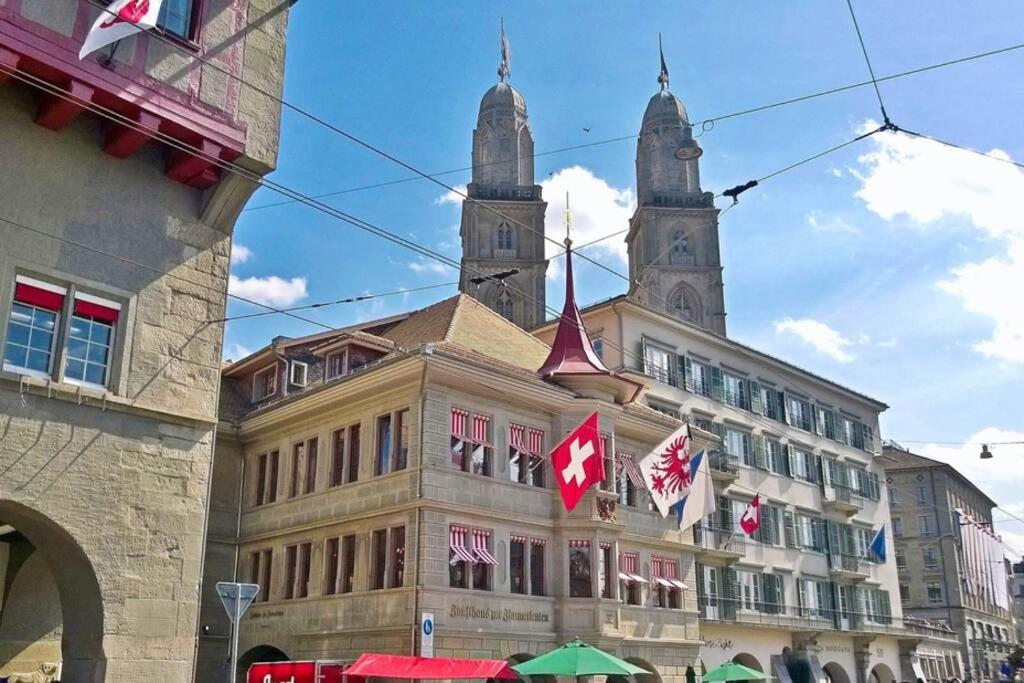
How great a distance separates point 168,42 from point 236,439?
60.4 ft

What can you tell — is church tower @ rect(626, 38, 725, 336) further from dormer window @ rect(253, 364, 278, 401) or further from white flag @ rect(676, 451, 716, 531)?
white flag @ rect(676, 451, 716, 531)

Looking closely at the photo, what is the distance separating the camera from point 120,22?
12523 mm

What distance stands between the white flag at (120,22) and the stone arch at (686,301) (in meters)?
74.7

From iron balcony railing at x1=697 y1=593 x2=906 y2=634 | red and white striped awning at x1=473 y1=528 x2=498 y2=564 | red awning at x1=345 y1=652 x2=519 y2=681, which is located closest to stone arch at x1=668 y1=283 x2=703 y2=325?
iron balcony railing at x1=697 y1=593 x2=906 y2=634

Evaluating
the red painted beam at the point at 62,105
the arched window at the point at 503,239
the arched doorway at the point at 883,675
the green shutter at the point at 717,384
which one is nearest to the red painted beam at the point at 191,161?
the red painted beam at the point at 62,105

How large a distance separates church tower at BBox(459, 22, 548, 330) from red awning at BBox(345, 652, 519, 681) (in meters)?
62.9

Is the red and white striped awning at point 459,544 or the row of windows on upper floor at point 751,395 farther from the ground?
the row of windows on upper floor at point 751,395

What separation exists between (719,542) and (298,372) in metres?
17.6

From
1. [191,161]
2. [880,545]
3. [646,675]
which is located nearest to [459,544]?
[646,675]

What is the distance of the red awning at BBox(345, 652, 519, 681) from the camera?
18156 millimetres

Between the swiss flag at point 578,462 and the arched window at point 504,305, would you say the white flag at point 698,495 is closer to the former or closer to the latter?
the swiss flag at point 578,462

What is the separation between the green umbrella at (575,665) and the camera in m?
20.0

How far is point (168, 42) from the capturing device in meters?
14.0

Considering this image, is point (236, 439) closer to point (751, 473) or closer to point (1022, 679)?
point (751, 473)
